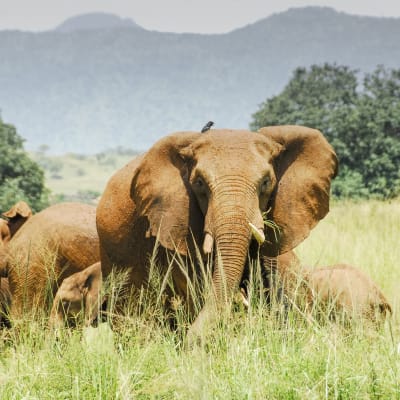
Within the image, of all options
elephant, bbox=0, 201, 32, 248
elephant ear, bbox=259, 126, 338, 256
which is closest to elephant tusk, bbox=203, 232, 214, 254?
elephant ear, bbox=259, 126, 338, 256

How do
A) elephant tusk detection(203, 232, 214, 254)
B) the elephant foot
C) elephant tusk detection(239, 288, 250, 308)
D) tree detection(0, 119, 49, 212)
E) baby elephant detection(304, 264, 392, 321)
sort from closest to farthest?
1. the elephant foot
2. elephant tusk detection(239, 288, 250, 308)
3. elephant tusk detection(203, 232, 214, 254)
4. baby elephant detection(304, 264, 392, 321)
5. tree detection(0, 119, 49, 212)

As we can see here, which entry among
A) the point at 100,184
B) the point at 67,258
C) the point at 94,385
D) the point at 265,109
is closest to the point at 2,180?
the point at 265,109

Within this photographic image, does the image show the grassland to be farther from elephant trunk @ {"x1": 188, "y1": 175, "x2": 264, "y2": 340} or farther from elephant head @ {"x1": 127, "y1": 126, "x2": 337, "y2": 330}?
elephant head @ {"x1": 127, "y1": 126, "x2": 337, "y2": 330}

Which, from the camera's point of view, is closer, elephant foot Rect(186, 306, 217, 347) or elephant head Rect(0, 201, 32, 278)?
elephant foot Rect(186, 306, 217, 347)

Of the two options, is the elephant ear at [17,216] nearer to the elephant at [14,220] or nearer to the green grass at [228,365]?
the elephant at [14,220]

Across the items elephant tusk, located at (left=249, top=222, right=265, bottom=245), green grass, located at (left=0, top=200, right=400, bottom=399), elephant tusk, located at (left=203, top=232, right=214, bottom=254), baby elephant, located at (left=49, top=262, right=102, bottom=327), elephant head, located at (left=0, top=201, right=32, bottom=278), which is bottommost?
baby elephant, located at (left=49, top=262, right=102, bottom=327)

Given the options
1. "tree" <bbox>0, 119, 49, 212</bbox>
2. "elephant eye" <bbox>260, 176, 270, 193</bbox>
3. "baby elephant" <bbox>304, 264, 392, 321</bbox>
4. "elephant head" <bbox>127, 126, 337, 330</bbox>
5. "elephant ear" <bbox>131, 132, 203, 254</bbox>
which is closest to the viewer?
"elephant head" <bbox>127, 126, 337, 330</bbox>

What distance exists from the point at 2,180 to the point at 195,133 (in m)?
27.0

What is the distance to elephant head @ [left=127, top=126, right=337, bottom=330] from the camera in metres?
6.51

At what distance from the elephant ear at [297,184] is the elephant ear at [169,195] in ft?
2.07

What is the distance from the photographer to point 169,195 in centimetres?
714

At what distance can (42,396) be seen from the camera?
522cm

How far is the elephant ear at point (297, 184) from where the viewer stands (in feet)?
23.3

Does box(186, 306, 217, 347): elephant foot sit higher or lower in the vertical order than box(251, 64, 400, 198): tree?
higher
